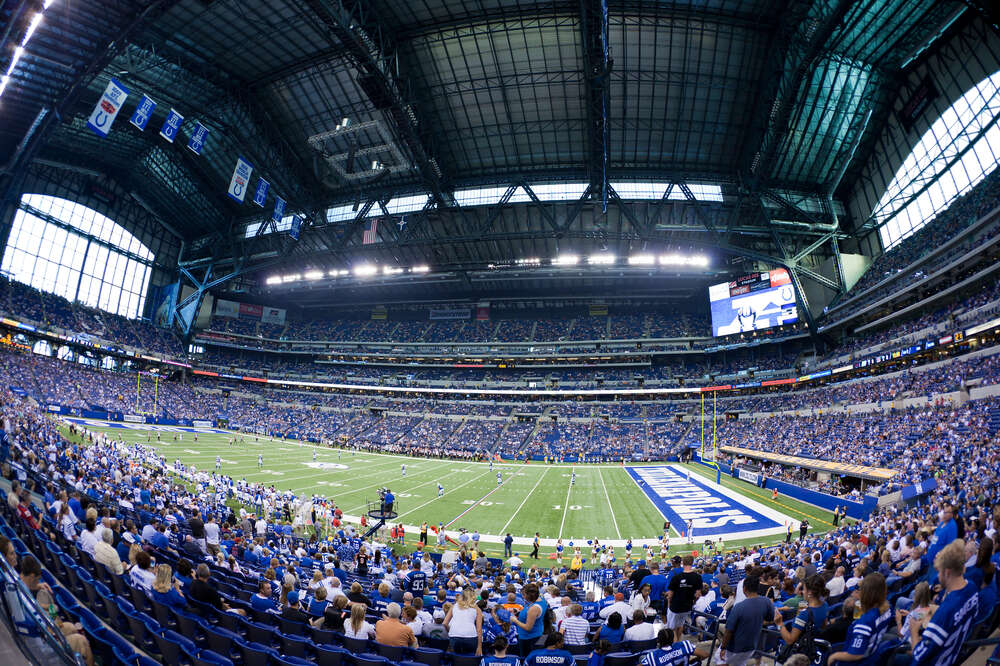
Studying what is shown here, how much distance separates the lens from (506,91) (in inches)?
1503

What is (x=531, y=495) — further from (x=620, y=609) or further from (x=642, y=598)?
(x=620, y=609)

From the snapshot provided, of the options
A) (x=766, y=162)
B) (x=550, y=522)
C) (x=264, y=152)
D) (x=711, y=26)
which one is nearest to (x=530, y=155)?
(x=711, y=26)

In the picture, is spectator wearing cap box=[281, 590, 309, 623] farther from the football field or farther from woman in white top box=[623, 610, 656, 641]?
the football field

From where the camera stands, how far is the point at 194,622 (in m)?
6.25

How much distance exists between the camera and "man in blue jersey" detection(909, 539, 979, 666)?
3.50 meters

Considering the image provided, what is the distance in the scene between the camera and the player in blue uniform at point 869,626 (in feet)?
13.9

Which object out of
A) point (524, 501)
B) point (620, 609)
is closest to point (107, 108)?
point (524, 501)

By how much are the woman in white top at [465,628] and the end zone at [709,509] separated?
21266 millimetres

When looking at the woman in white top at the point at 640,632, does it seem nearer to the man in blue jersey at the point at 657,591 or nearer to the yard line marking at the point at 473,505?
the man in blue jersey at the point at 657,591

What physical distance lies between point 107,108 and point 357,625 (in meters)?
34.3

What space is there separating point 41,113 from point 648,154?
5191cm

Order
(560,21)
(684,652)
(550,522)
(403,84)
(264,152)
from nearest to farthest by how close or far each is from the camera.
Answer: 1. (684,652)
2. (550,522)
3. (560,21)
4. (403,84)
5. (264,152)

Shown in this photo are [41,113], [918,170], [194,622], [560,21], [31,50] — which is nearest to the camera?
[194,622]

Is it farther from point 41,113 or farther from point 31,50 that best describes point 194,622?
point 41,113
